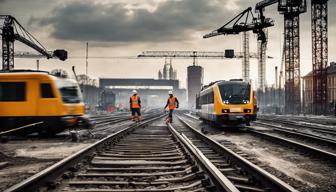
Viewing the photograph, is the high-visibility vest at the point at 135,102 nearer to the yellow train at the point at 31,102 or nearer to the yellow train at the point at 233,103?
the yellow train at the point at 233,103

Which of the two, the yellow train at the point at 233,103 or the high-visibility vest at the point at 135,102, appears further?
the high-visibility vest at the point at 135,102

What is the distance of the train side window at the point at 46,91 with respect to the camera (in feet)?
38.7

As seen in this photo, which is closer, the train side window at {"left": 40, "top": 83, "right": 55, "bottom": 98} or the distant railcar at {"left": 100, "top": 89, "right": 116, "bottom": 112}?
the train side window at {"left": 40, "top": 83, "right": 55, "bottom": 98}

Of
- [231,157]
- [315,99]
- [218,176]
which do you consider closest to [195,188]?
[218,176]

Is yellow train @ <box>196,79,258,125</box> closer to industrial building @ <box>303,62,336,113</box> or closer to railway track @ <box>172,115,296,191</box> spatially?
railway track @ <box>172,115,296,191</box>

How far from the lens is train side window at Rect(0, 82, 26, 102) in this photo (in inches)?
460

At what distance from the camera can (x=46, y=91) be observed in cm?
1180

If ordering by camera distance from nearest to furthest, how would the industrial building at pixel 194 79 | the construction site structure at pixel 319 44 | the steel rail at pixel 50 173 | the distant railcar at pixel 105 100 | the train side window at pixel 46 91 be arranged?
the steel rail at pixel 50 173
the train side window at pixel 46 91
the construction site structure at pixel 319 44
the distant railcar at pixel 105 100
the industrial building at pixel 194 79

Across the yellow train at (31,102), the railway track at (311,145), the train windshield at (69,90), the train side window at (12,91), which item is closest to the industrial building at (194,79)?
the railway track at (311,145)

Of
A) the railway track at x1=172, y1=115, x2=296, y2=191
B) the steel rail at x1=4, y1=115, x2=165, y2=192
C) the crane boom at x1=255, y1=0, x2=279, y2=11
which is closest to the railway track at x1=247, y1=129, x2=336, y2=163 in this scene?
the railway track at x1=172, y1=115, x2=296, y2=191

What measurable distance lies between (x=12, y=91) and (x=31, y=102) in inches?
27.0

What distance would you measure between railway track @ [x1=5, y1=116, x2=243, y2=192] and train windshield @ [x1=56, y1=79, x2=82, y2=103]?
467cm

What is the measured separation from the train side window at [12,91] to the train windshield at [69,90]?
1098 millimetres

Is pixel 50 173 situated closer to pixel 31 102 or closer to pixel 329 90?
pixel 31 102
